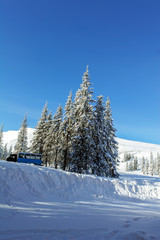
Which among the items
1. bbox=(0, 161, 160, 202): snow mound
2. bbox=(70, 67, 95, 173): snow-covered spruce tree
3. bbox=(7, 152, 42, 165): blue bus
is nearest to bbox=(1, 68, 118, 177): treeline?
bbox=(70, 67, 95, 173): snow-covered spruce tree

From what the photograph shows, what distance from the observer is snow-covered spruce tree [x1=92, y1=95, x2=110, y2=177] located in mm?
25375

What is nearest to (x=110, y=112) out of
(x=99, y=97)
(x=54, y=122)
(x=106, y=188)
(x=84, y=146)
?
(x=99, y=97)

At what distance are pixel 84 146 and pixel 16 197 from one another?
15.7 meters

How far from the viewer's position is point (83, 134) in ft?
81.0

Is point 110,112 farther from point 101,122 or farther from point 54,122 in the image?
point 54,122

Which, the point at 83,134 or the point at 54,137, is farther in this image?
the point at 54,137

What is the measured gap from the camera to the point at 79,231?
5883 mm

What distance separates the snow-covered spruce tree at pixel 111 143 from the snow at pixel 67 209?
11.1 m

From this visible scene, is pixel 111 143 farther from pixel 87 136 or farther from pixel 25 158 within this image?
pixel 25 158

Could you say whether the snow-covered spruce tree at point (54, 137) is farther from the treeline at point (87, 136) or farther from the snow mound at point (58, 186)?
the snow mound at point (58, 186)

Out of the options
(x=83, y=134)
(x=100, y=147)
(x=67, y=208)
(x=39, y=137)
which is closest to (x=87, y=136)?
(x=83, y=134)

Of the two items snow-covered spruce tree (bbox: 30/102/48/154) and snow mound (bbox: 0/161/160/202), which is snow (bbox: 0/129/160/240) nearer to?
snow mound (bbox: 0/161/160/202)

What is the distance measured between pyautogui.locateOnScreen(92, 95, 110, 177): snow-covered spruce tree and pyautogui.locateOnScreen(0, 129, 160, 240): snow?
909 cm

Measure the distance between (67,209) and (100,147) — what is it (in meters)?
17.6
